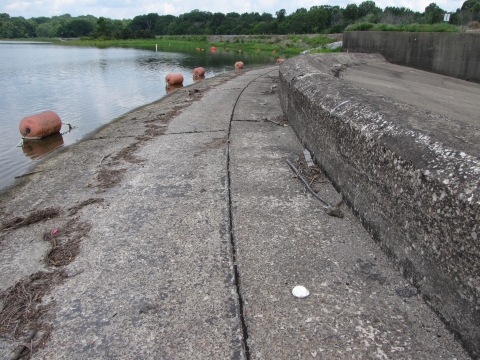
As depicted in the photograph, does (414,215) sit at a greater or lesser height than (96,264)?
greater

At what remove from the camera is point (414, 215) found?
202 centimetres

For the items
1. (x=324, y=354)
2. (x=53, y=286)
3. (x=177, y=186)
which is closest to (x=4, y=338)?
(x=53, y=286)

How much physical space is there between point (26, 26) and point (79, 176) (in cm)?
18793

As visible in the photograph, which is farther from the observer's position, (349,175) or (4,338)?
(349,175)

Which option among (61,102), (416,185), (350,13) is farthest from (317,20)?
(416,185)

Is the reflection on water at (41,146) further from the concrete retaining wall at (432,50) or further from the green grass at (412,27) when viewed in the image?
the green grass at (412,27)

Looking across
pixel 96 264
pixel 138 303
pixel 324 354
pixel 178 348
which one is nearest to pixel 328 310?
pixel 324 354

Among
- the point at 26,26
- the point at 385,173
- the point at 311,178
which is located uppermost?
the point at 26,26

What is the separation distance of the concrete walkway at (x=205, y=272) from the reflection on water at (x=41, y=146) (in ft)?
11.7

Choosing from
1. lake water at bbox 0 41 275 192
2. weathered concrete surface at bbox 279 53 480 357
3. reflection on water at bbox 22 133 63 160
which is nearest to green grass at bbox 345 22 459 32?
lake water at bbox 0 41 275 192

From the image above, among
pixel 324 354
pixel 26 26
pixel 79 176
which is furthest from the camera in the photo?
pixel 26 26

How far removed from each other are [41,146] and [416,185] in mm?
8214

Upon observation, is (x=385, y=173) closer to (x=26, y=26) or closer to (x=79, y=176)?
(x=79, y=176)

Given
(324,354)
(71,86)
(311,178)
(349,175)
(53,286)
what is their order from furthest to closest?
(71,86) → (311,178) → (349,175) → (53,286) → (324,354)
